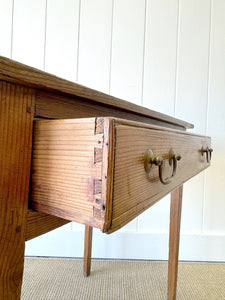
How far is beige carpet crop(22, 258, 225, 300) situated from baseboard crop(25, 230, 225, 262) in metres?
0.03

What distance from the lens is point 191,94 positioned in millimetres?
1207

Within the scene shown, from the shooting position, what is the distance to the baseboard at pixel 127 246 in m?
1.18

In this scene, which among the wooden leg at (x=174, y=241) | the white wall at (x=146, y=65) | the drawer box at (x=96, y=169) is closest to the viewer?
the drawer box at (x=96, y=169)

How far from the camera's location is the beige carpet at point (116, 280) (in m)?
0.92

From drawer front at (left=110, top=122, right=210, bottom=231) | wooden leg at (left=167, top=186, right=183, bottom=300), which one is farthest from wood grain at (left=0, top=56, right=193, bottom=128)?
wooden leg at (left=167, top=186, right=183, bottom=300)

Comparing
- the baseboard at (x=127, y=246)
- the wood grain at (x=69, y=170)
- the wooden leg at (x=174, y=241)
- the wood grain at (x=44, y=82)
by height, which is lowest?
the baseboard at (x=127, y=246)

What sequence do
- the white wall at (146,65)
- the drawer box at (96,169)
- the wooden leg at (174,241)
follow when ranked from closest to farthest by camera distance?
the drawer box at (96,169)
the wooden leg at (174,241)
the white wall at (146,65)

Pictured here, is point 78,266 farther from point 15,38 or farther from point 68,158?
point 15,38

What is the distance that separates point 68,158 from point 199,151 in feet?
1.59

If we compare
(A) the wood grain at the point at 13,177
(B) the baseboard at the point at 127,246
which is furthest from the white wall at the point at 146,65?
(A) the wood grain at the point at 13,177

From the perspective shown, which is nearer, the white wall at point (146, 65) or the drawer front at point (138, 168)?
the drawer front at point (138, 168)

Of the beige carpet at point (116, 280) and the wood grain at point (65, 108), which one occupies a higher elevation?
the wood grain at point (65, 108)

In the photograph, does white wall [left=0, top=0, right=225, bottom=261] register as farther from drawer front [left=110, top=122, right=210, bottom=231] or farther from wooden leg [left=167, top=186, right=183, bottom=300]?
drawer front [left=110, top=122, right=210, bottom=231]

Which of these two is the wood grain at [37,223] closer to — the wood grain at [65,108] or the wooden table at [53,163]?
the wooden table at [53,163]
